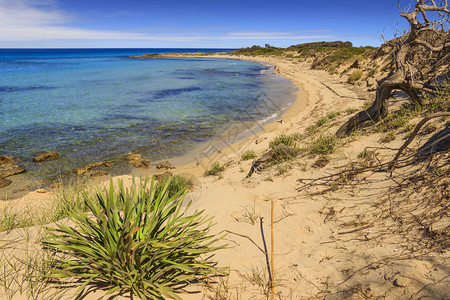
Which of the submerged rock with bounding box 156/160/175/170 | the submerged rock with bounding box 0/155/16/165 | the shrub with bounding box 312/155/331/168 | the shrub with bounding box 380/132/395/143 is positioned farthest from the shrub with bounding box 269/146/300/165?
the submerged rock with bounding box 0/155/16/165

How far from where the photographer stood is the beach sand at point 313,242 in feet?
7.36

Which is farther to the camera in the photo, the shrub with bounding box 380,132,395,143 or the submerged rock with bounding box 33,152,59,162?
the submerged rock with bounding box 33,152,59,162

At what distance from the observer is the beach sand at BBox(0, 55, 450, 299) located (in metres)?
2.24

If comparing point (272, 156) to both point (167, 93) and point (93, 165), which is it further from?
point (167, 93)

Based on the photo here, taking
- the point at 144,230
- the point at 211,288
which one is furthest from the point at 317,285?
the point at 144,230

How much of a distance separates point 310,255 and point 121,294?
6.27 ft

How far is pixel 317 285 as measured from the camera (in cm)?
242

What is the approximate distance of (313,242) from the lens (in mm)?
3096

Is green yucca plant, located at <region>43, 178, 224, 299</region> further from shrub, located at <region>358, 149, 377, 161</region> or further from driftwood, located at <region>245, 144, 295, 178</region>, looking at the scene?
driftwood, located at <region>245, 144, 295, 178</region>

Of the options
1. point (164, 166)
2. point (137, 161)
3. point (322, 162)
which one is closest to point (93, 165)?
point (137, 161)

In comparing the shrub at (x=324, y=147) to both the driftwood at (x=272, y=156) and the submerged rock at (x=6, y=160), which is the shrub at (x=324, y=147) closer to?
the driftwood at (x=272, y=156)

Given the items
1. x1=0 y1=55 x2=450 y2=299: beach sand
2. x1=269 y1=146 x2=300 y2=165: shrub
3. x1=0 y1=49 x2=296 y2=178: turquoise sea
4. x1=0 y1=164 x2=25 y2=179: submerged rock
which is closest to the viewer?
x1=0 y1=55 x2=450 y2=299: beach sand

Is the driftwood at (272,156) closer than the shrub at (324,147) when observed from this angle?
No

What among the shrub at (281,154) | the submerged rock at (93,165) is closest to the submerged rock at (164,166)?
the submerged rock at (93,165)
